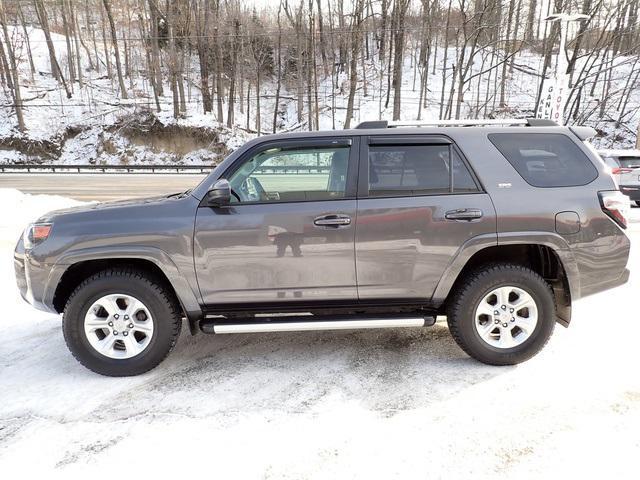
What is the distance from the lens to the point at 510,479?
89.9 inches

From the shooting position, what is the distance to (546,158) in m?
3.52

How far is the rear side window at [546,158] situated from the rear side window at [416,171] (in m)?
0.41

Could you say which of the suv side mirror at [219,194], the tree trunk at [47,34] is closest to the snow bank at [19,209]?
the suv side mirror at [219,194]

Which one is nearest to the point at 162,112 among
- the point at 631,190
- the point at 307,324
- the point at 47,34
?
the point at 47,34

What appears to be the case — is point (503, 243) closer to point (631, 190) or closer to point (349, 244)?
point (349, 244)

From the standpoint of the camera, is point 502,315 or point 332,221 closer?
point 332,221

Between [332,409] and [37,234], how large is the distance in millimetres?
2613

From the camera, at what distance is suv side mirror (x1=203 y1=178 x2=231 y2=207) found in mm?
→ 3221

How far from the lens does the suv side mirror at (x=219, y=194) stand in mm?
3221

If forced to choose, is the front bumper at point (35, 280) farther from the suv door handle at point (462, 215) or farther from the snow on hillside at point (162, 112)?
the snow on hillside at point (162, 112)

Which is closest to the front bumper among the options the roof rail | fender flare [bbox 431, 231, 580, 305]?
the roof rail

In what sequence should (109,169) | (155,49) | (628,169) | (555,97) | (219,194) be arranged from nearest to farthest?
(219,194), (628,169), (555,97), (109,169), (155,49)

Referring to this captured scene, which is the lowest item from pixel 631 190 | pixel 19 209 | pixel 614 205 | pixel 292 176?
pixel 19 209

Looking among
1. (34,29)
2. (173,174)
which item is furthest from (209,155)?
(34,29)
